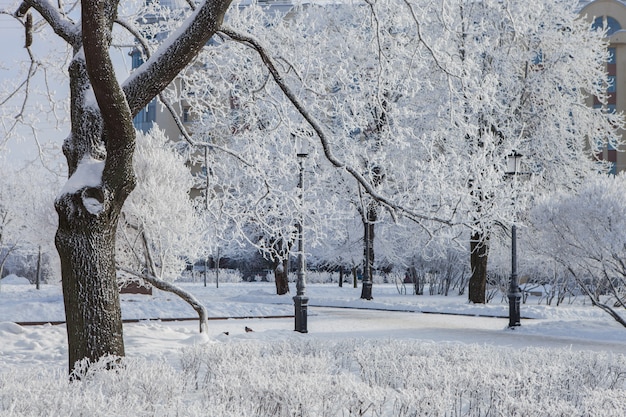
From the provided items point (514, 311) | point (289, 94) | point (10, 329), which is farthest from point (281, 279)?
point (289, 94)

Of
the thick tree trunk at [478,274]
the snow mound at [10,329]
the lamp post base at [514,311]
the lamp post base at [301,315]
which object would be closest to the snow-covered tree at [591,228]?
the lamp post base at [514,311]

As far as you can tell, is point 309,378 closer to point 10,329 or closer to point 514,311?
point 10,329

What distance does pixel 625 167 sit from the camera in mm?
50062

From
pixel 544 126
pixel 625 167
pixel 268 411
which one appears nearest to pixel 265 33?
pixel 268 411

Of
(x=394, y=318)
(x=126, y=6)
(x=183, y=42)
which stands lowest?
(x=394, y=318)

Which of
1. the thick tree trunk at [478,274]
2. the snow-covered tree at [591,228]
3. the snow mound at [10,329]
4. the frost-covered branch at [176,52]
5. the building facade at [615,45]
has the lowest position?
the snow mound at [10,329]

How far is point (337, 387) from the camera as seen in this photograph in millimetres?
6062

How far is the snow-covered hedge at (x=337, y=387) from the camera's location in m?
5.26

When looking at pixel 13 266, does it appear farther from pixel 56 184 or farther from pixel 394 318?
pixel 394 318

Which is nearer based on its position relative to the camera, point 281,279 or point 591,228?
point 591,228

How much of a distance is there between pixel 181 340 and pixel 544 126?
17482mm

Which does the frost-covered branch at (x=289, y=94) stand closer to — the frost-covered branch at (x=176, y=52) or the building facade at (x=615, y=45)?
the frost-covered branch at (x=176, y=52)

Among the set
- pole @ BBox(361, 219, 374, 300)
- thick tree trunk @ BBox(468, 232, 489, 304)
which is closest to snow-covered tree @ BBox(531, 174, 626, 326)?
thick tree trunk @ BBox(468, 232, 489, 304)

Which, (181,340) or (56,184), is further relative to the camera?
(56,184)
